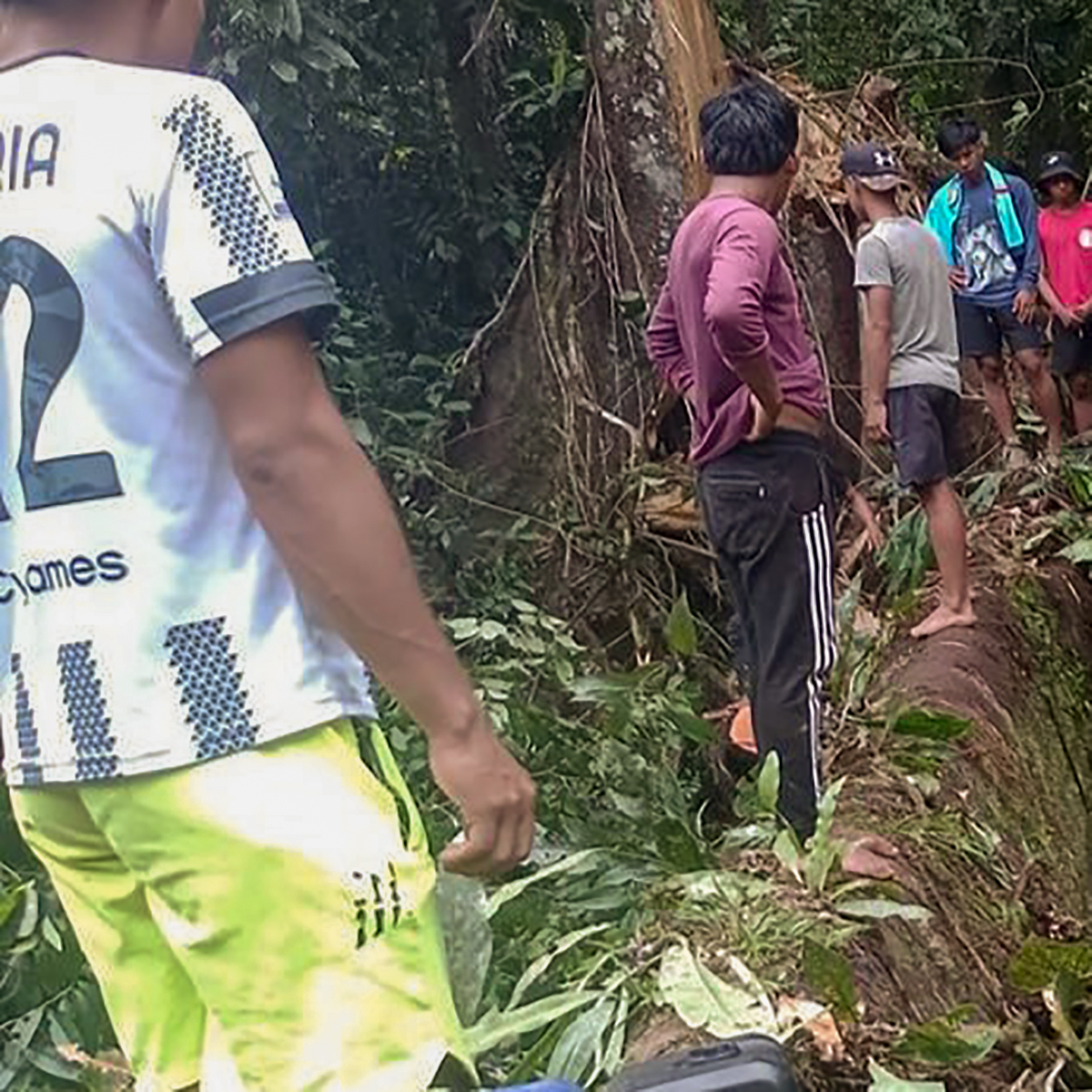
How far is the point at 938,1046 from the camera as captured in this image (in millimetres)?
2879

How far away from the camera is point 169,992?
200 centimetres

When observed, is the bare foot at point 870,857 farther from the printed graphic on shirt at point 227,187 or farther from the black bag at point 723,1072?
the printed graphic on shirt at point 227,187

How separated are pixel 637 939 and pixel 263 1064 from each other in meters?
1.45

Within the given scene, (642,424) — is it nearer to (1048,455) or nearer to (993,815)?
(1048,455)

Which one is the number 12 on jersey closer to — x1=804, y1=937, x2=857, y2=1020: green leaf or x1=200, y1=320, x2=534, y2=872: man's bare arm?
x1=200, y1=320, x2=534, y2=872: man's bare arm

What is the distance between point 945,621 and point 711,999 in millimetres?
2901

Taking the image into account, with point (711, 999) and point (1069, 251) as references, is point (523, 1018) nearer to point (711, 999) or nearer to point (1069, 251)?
point (711, 999)

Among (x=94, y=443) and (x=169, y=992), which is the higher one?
(x=94, y=443)

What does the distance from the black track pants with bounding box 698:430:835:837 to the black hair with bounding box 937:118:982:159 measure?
4.26 m

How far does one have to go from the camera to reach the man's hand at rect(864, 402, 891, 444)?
570cm

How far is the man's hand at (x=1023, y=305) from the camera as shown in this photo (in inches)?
326

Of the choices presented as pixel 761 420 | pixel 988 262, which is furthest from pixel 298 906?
pixel 988 262

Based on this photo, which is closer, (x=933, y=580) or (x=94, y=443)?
(x=94, y=443)

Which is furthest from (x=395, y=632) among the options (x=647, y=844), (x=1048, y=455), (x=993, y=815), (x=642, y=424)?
(x=1048, y=455)
